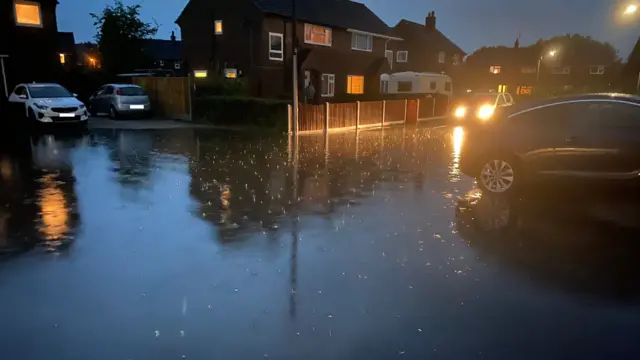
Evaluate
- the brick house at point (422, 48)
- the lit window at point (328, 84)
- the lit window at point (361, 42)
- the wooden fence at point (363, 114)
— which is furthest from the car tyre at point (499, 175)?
the brick house at point (422, 48)

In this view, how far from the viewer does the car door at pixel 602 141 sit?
7.33 meters

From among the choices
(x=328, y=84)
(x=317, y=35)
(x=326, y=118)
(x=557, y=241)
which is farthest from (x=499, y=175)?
(x=317, y=35)

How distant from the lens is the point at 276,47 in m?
27.6

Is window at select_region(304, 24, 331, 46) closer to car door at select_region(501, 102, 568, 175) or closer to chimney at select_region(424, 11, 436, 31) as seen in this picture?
car door at select_region(501, 102, 568, 175)

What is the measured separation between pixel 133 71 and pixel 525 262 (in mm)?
38439

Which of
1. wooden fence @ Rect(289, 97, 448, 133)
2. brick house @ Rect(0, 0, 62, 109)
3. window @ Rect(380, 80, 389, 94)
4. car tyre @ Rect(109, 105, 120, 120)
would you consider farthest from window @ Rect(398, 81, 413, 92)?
brick house @ Rect(0, 0, 62, 109)

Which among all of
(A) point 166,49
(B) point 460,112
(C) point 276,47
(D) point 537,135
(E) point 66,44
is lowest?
(B) point 460,112

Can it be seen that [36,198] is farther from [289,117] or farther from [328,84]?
[328,84]

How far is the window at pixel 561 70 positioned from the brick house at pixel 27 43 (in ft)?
210

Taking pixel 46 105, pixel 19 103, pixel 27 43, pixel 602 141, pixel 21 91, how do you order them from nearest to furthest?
pixel 602 141 < pixel 46 105 < pixel 19 103 < pixel 21 91 < pixel 27 43

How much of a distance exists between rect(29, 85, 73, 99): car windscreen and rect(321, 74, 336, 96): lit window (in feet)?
53.8

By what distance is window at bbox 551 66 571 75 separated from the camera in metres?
65.7

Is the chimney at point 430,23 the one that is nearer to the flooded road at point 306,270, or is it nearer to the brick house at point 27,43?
the brick house at point 27,43

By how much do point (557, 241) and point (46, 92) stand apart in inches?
701
